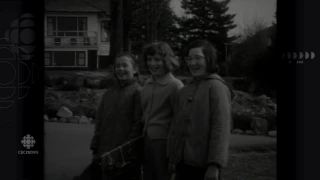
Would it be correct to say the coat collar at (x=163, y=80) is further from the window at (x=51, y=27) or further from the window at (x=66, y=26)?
the window at (x=51, y=27)

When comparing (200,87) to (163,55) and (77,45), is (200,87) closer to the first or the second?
(163,55)

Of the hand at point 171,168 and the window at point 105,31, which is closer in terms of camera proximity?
the hand at point 171,168

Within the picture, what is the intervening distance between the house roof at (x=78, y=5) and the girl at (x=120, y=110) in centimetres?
36

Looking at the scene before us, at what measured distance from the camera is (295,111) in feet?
10.1

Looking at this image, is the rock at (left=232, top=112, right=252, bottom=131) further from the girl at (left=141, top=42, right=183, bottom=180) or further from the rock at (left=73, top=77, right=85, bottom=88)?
the rock at (left=73, top=77, right=85, bottom=88)

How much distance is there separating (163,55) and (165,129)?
0.51 m

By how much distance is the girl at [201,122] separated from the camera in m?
2.78

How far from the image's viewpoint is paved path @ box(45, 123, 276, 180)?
3.12 m

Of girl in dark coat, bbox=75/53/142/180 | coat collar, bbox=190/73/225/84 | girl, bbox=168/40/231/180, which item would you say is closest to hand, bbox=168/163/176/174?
girl, bbox=168/40/231/180

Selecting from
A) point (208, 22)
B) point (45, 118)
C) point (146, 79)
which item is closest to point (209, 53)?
point (208, 22)

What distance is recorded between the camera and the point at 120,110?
10.0ft

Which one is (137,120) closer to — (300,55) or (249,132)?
(249,132)

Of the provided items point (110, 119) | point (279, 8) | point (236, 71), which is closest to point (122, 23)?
point (110, 119)

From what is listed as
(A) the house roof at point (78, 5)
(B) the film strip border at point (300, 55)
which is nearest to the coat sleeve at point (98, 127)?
(A) the house roof at point (78, 5)
